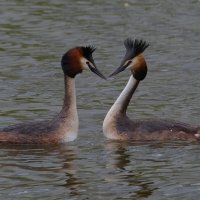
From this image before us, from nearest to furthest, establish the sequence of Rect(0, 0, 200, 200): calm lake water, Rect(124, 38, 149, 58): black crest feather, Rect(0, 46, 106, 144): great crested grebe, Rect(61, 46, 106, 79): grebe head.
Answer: Rect(0, 0, 200, 200): calm lake water < Rect(0, 46, 106, 144): great crested grebe < Rect(61, 46, 106, 79): grebe head < Rect(124, 38, 149, 58): black crest feather

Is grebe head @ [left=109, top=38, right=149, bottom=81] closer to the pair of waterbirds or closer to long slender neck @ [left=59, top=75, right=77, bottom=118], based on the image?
the pair of waterbirds

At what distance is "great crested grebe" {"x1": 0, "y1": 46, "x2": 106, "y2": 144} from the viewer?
1422 centimetres

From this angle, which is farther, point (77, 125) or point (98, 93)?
point (98, 93)

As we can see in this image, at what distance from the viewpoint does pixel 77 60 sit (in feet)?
47.6

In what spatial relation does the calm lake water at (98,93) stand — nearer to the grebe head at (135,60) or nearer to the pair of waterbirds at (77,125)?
the pair of waterbirds at (77,125)

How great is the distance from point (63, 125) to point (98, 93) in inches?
115

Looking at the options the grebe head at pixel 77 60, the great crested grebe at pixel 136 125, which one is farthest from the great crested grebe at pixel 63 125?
the great crested grebe at pixel 136 125

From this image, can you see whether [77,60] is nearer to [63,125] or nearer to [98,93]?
[63,125]

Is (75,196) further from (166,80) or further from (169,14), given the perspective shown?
(169,14)

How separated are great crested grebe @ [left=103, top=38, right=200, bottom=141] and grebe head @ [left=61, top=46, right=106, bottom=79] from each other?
61 cm

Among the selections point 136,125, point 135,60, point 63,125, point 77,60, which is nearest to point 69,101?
point 63,125

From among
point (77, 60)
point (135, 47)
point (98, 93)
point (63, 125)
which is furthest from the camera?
point (98, 93)

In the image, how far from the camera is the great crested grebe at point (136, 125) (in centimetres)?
1431

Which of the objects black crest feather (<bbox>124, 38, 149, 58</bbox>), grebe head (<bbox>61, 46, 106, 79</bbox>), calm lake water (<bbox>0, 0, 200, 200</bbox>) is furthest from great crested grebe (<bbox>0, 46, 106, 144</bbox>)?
black crest feather (<bbox>124, 38, 149, 58</bbox>)
